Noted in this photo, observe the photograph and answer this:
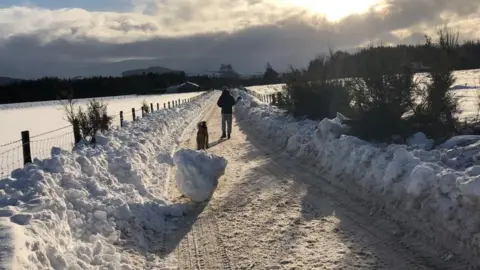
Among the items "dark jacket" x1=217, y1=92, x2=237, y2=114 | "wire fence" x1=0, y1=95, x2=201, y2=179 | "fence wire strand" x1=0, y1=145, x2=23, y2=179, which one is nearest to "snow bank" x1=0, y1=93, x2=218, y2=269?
"wire fence" x1=0, y1=95, x2=201, y2=179

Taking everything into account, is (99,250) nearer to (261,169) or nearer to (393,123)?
(261,169)

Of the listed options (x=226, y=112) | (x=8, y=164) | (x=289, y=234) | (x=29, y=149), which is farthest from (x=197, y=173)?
(x=226, y=112)

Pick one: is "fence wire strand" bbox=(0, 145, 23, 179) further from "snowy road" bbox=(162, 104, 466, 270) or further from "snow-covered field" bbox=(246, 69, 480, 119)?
"snow-covered field" bbox=(246, 69, 480, 119)

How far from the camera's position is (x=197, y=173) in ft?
30.1

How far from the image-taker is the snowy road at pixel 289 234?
5668 mm

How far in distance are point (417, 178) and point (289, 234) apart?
1.93 m

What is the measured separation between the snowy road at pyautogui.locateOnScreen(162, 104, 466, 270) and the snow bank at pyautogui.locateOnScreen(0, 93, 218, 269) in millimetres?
569

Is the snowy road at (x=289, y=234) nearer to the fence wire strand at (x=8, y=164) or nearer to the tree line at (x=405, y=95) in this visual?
the tree line at (x=405, y=95)

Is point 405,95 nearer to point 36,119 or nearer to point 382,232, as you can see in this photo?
point 382,232

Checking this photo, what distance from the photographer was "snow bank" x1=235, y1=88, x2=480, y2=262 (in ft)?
18.8

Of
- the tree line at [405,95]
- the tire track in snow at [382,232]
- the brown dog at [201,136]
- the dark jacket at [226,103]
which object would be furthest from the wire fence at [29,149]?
the tree line at [405,95]

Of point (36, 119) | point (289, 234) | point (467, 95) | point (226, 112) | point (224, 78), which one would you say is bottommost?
point (289, 234)

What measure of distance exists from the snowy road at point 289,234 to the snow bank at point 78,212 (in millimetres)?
569

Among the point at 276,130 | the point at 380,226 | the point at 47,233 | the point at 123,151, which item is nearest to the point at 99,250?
the point at 47,233
